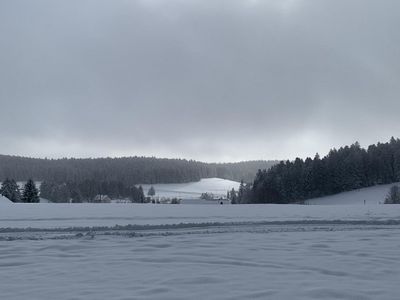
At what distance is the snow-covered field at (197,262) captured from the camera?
315 inches

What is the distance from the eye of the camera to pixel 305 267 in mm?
10062

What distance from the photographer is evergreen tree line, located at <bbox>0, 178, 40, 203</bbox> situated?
6819 cm

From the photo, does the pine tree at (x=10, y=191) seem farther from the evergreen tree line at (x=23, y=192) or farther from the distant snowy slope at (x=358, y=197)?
the distant snowy slope at (x=358, y=197)

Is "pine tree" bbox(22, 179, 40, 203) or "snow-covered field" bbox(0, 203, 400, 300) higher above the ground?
"pine tree" bbox(22, 179, 40, 203)

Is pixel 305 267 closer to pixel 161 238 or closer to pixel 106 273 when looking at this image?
pixel 106 273

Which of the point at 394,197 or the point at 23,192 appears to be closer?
Result: the point at 23,192

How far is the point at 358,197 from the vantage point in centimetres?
9575

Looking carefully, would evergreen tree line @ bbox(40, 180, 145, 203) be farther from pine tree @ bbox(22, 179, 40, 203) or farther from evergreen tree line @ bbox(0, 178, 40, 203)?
pine tree @ bbox(22, 179, 40, 203)

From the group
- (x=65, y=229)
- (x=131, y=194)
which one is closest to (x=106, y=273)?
(x=65, y=229)

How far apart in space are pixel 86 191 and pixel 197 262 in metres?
131

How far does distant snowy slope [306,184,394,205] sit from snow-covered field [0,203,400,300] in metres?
78.3

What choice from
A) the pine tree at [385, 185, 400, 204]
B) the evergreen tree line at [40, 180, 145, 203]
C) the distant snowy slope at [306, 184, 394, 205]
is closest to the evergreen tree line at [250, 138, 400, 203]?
the distant snowy slope at [306, 184, 394, 205]

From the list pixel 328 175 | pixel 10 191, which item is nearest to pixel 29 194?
pixel 10 191

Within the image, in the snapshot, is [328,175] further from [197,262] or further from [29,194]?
[197,262]
